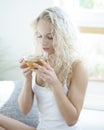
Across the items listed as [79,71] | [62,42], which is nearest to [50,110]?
[79,71]

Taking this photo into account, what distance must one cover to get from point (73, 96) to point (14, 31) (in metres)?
1.38

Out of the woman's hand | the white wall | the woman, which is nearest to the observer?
the woman's hand

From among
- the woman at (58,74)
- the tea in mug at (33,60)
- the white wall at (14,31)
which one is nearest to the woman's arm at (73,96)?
the woman at (58,74)

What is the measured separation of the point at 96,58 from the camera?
2740 millimetres

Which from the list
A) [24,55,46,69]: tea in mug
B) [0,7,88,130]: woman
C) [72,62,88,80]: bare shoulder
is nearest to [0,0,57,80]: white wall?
[0,7,88,130]: woman

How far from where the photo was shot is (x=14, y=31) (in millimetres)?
2803

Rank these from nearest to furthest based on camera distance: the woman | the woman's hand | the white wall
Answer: the woman's hand
the woman
the white wall

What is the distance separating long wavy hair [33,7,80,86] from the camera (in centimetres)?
160

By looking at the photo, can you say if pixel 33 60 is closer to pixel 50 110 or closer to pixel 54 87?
pixel 54 87

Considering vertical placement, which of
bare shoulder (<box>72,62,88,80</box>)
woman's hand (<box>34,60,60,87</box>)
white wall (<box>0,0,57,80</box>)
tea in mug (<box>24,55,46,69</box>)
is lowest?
white wall (<box>0,0,57,80</box>)

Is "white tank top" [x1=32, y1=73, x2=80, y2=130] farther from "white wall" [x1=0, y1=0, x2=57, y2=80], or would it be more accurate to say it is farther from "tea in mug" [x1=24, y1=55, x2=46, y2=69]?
"white wall" [x1=0, y1=0, x2=57, y2=80]

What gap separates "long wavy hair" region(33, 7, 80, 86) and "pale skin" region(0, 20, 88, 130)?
0.03 meters

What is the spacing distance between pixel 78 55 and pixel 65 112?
1.06 feet

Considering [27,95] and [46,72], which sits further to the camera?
[27,95]
